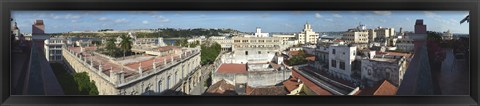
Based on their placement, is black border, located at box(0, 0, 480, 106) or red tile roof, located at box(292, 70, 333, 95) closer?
black border, located at box(0, 0, 480, 106)

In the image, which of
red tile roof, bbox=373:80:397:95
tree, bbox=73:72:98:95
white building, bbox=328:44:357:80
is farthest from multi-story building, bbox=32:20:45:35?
red tile roof, bbox=373:80:397:95

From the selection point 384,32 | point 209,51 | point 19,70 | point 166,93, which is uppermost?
point 384,32

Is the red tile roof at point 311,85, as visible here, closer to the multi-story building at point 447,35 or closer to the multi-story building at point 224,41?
the multi-story building at point 224,41

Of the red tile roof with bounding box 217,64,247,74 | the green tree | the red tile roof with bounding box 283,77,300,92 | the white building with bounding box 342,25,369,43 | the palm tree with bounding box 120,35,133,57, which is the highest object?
the white building with bounding box 342,25,369,43

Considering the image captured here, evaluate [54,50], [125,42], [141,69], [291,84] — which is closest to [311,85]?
[291,84]

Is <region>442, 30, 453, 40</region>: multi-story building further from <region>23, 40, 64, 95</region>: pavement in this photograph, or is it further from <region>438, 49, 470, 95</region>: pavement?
<region>23, 40, 64, 95</region>: pavement

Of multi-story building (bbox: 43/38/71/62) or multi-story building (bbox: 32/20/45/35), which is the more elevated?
multi-story building (bbox: 32/20/45/35)

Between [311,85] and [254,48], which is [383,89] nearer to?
[311,85]
